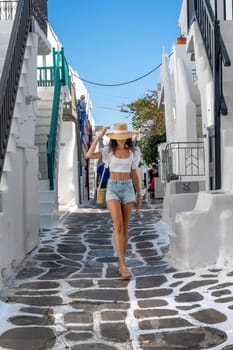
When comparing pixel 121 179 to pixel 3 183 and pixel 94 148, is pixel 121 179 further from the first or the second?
pixel 3 183

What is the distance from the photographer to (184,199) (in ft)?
26.6

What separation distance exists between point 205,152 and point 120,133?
2555 mm

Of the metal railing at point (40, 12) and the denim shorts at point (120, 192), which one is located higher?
the metal railing at point (40, 12)

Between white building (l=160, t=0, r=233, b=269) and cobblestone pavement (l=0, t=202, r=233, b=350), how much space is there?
0.31m

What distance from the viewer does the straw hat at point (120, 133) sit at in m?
5.42

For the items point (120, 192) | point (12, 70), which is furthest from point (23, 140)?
point (120, 192)

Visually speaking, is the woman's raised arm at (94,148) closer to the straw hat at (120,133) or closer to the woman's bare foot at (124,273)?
the straw hat at (120,133)

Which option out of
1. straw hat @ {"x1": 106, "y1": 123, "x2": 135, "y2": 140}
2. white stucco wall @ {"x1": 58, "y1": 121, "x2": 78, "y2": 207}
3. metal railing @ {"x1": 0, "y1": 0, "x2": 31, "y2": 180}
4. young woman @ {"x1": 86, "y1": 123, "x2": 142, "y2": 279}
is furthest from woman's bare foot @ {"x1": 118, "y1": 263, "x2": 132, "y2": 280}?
white stucco wall @ {"x1": 58, "y1": 121, "x2": 78, "y2": 207}

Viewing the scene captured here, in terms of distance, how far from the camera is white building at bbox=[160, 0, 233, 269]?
5.26m

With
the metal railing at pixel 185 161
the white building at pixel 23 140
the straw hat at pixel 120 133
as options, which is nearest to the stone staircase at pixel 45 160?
the white building at pixel 23 140

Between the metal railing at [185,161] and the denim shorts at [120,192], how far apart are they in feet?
15.3

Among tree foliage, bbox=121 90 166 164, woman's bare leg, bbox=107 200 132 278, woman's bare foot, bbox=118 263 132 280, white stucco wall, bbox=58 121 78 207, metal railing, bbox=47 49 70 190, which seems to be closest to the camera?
woman's bare foot, bbox=118 263 132 280

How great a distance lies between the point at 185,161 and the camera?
33.2ft

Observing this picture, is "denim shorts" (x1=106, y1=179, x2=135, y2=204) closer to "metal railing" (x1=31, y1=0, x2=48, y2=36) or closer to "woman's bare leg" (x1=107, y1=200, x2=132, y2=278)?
"woman's bare leg" (x1=107, y1=200, x2=132, y2=278)
